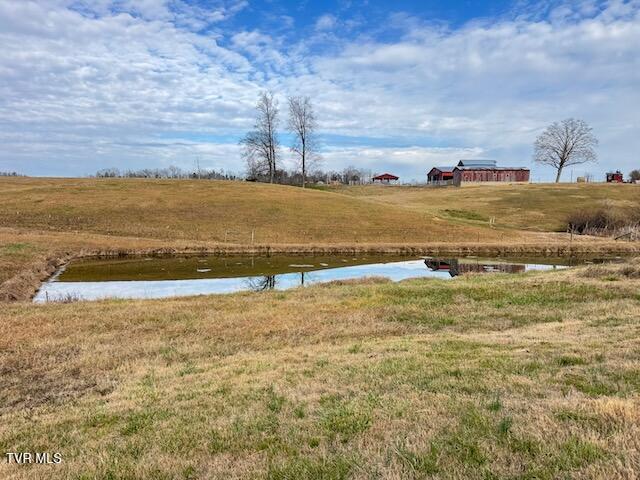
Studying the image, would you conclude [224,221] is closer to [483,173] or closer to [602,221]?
[602,221]

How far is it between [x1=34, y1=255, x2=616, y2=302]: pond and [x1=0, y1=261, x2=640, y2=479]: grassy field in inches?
287

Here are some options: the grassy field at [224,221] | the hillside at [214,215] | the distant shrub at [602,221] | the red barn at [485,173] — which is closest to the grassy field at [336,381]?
the grassy field at [224,221]

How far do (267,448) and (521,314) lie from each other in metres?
11.6

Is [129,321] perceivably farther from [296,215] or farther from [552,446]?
[296,215]

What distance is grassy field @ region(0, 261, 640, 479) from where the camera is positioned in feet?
16.4

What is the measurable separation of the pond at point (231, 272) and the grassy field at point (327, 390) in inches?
287

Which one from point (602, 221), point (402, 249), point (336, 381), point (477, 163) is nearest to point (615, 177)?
point (477, 163)

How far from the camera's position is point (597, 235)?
1955 inches

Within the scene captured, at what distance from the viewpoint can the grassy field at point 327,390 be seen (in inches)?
197

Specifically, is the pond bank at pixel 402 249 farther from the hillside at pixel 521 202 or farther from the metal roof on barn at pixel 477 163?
the metal roof on barn at pixel 477 163

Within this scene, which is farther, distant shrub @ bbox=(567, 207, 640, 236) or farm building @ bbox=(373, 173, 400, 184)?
farm building @ bbox=(373, 173, 400, 184)

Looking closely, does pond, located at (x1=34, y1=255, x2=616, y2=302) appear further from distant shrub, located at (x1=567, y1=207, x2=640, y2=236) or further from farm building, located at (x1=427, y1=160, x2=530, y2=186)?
farm building, located at (x1=427, y1=160, x2=530, y2=186)

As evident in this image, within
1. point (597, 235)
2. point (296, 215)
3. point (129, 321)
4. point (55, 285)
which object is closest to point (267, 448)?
point (129, 321)

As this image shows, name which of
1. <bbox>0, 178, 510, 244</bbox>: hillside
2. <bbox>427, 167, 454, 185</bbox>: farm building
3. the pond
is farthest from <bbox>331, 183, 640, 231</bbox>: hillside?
the pond
